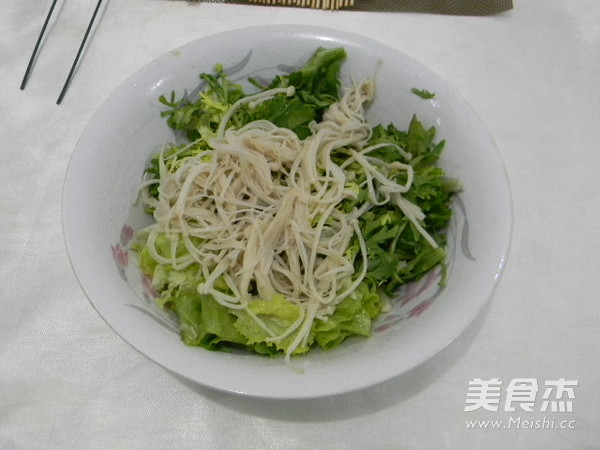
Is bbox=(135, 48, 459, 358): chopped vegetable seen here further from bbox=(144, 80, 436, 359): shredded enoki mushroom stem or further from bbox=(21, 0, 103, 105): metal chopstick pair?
bbox=(21, 0, 103, 105): metal chopstick pair

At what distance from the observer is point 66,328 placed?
61.4 inches

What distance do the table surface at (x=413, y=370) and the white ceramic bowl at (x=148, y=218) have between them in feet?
1.08

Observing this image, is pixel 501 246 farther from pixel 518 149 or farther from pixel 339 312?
pixel 518 149

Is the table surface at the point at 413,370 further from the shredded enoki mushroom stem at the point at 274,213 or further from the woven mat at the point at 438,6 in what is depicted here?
the shredded enoki mushroom stem at the point at 274,213

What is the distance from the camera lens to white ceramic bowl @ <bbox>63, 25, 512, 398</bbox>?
1.09m

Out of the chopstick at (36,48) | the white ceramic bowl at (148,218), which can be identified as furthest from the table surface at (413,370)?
the white ceramic bowl at (148,218)

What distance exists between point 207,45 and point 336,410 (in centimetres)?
121

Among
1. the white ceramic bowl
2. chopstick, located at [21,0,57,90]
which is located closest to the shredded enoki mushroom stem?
the white ceramic bowl

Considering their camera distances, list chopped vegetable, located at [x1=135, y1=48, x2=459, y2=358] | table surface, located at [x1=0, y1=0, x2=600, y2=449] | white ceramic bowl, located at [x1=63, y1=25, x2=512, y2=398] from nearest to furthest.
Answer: white ceramic bowl, located at [x1=63, y1=25, x2=512, y2=398] < chopped vegetable, located at [x1=135, y1=48, x2=459, y2=358] < table surface, located at [x1=0, y1=0, x2=600, y2=449]

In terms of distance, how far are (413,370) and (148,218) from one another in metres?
0.94

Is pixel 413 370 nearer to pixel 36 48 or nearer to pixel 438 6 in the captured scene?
pixel 438 6

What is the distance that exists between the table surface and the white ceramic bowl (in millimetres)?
329

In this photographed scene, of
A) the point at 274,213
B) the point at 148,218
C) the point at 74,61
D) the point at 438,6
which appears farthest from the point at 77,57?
the point at 438,6

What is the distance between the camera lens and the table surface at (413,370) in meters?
1.40
